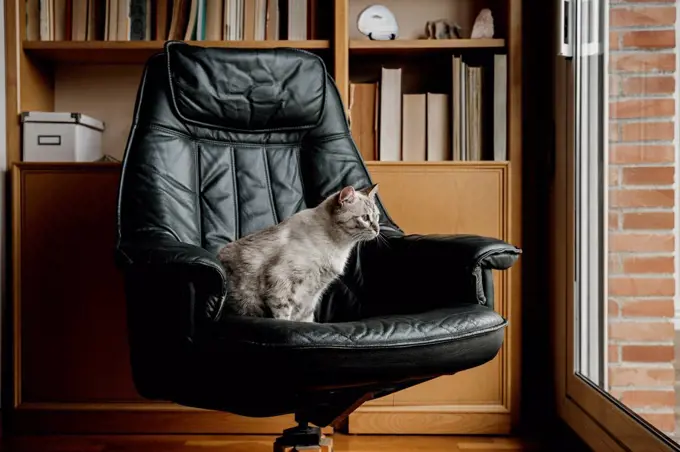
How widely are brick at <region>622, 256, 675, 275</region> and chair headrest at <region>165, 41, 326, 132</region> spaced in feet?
3.09

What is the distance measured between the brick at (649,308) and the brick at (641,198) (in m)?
0.23

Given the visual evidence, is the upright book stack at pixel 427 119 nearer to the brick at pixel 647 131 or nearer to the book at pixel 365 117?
the book at pixel 365 117

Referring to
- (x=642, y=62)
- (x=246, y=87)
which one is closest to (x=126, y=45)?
(x=246, y=87)

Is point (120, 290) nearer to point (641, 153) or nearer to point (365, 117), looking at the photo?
point (365, 117)

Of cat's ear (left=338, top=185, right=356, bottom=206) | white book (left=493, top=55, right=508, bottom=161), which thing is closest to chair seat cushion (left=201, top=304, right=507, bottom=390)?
cat's ear (left=338, top=185, right=356, bottom=206)

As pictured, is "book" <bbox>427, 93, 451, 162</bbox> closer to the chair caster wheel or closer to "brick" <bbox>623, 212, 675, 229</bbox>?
"brick" <bbox>623, 212, 675, 229</bbox>

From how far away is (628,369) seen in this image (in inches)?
70.0

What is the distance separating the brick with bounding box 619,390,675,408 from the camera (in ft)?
4.94

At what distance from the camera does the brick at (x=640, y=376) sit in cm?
152

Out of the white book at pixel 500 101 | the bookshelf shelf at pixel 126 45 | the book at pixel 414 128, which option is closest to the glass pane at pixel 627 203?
the white book at pixel 500 101

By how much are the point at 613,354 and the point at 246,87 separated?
1271 mm

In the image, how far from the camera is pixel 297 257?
159 cm

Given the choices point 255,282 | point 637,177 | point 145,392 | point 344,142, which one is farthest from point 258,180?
point 637,177

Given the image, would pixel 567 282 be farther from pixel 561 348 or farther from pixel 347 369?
pixel 347 369
